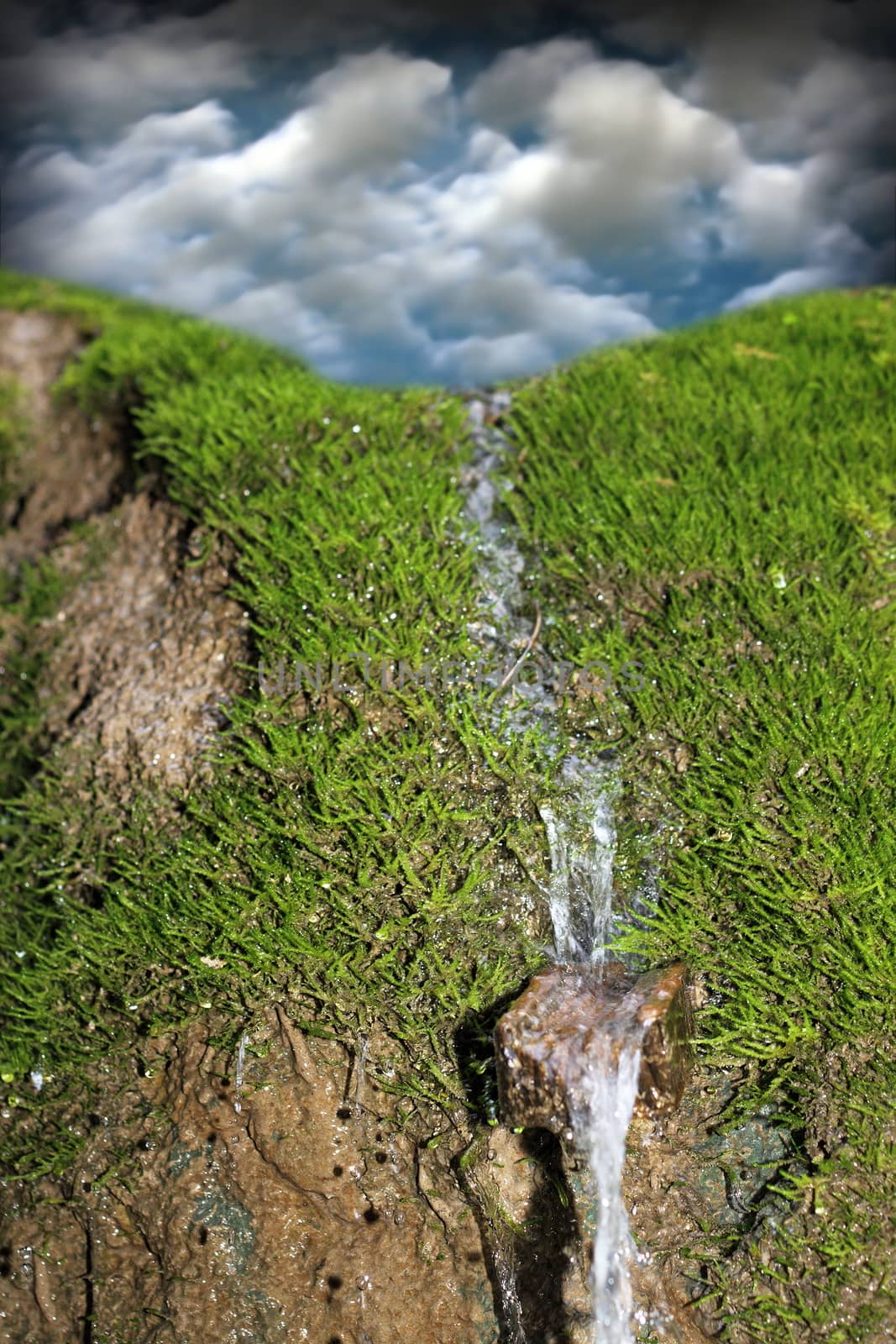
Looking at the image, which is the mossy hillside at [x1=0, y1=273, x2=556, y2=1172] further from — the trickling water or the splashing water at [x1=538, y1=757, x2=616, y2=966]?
the trickling water

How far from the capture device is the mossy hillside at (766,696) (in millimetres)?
2475

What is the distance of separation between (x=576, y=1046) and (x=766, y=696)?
1.20 m

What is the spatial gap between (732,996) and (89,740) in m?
2.16

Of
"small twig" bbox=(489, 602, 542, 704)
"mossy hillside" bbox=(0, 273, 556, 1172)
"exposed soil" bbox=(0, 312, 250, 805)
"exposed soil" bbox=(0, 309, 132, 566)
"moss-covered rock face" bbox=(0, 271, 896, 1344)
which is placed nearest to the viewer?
"moss-covered rock face" bbox=(0, 271, 896, 1344)

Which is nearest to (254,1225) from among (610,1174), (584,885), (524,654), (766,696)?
(610,1174)

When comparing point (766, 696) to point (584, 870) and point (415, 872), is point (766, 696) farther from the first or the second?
point (415, 872)

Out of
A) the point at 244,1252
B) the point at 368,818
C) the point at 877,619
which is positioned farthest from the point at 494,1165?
the point at 877,619

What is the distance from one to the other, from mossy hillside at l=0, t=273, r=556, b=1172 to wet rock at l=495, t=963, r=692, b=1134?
0.75 feet

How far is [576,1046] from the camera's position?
8.00 feet

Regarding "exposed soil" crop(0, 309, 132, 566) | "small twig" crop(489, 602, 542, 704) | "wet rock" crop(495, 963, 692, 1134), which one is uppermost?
"exposed soil" crop(0, 309, 132, 566)

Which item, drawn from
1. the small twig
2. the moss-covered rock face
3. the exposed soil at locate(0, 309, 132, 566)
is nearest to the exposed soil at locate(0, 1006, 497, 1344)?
the moss-covered rock face

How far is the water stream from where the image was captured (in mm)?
2445

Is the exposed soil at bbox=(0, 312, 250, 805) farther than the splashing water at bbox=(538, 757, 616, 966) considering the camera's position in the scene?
Yes

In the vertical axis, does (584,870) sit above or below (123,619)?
below
